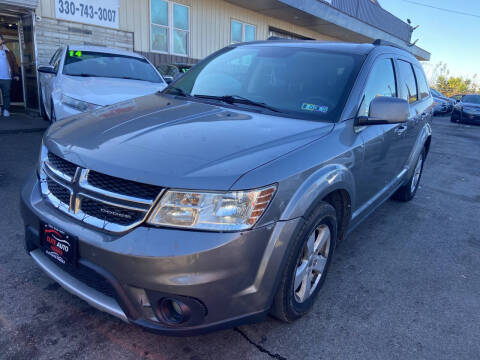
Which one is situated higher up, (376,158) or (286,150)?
(286,150)

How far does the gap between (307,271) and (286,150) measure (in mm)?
814

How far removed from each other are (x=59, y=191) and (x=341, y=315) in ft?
6.32

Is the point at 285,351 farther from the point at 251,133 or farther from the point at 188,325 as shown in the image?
the point at 251,133

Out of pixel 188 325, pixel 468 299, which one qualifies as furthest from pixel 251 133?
pixel 468 299

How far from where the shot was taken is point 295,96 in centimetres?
276

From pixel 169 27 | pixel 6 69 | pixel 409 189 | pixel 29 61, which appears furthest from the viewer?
pixel 169 27

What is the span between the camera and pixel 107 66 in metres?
6.67

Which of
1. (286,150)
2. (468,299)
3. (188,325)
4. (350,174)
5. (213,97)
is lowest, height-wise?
(468,299)

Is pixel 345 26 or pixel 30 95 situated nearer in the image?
pixel 30 95

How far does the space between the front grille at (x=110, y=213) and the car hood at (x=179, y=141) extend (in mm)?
164

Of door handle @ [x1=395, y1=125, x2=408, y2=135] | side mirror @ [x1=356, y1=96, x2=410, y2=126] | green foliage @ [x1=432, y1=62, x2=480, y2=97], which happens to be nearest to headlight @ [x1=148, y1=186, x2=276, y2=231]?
side mirror @ [x1=356, y1=96, x2=410, y2=126]

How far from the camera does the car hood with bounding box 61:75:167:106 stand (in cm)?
511

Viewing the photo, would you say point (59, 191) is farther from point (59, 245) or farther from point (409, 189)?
→ point (409, 189)

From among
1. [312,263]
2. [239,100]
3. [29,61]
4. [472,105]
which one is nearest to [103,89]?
[239,100]
